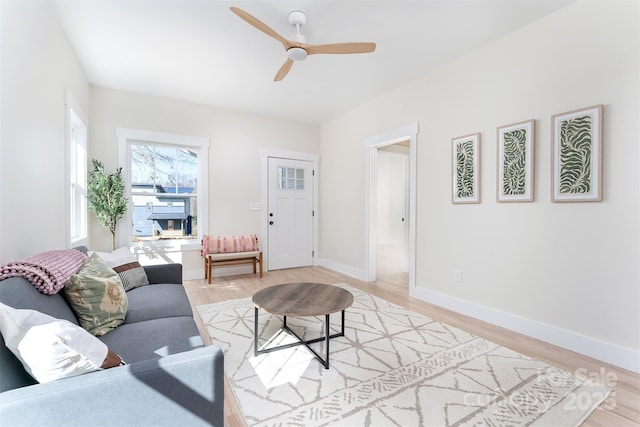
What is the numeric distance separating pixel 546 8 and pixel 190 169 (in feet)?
15.1

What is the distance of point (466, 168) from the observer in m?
3.05

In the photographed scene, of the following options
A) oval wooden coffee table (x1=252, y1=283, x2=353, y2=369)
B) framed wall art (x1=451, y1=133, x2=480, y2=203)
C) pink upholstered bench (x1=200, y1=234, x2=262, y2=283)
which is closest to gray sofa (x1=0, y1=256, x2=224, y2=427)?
oval wooden coffee table (x1=252, y1=283, x2=353, y2=369)

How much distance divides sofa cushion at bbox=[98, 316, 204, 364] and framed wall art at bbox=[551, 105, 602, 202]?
2907 mm

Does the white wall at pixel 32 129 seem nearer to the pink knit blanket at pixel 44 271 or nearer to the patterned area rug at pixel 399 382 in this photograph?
the pink knit blanket at pixel 44 271

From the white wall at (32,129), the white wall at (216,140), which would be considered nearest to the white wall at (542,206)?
the white wall at (216,140)

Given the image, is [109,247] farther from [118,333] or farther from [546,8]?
[546,8]

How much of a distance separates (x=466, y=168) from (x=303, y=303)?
7.39 ft

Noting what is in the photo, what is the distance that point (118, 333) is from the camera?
1611mm

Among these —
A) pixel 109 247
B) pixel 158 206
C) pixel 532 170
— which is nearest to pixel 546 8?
pixel 532 170

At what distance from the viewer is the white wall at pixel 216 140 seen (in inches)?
152

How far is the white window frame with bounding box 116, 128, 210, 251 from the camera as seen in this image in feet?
12.9

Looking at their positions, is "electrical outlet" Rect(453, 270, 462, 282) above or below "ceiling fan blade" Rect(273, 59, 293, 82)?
below

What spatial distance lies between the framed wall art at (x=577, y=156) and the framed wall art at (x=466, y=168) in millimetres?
651

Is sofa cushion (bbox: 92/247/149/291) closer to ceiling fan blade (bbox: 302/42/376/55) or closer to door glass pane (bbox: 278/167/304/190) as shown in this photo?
ceiling fan blade (bbox: 302/42/376/55)
